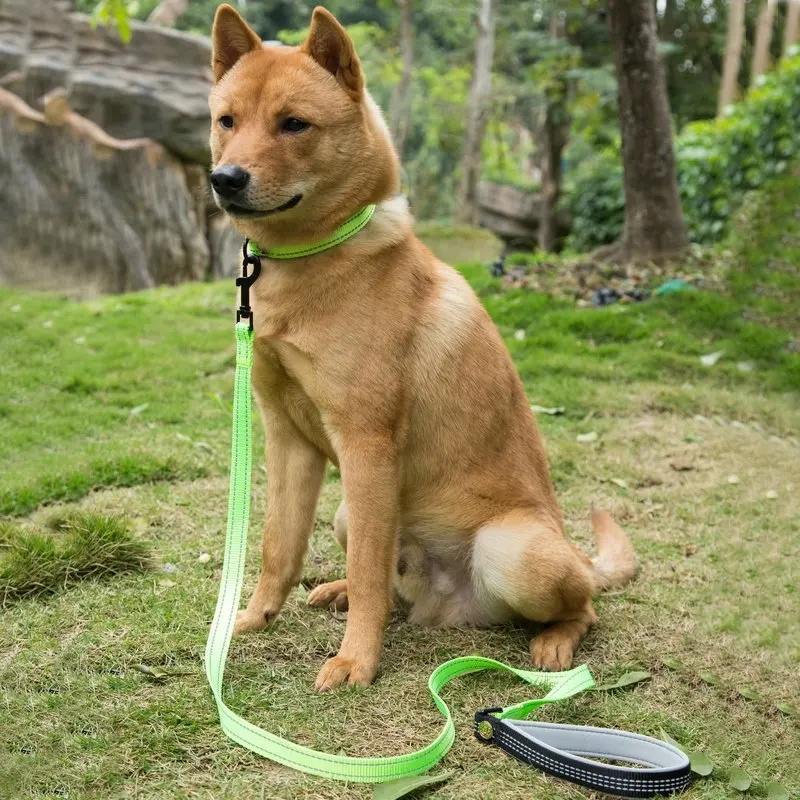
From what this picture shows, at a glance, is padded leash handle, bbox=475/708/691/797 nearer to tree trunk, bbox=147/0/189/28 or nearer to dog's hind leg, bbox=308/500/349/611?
dog's hind leg, bbox=308/500/349/611

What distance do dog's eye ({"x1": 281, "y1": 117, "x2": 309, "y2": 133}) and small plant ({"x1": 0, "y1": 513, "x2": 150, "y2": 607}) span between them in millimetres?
1789

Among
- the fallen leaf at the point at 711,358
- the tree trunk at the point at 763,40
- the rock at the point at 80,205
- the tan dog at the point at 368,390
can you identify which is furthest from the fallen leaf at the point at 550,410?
the tree trunk at the point at 763,40

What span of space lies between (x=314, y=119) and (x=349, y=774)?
1.92 m

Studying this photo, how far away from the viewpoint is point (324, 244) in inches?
111

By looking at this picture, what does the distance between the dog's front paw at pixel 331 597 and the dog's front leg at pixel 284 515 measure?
0.66 feet

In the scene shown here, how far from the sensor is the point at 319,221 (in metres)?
2.82

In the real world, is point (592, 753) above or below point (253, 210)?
below

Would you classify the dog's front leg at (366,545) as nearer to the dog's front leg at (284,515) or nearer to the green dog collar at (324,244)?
the dog's front leg at (284,515)

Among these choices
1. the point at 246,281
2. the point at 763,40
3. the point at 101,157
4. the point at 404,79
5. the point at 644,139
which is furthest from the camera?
the point at 404,79

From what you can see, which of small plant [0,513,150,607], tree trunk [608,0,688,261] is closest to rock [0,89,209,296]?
tree trunk [608,0,688,261]

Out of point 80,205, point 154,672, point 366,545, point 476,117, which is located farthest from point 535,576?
point 476,117

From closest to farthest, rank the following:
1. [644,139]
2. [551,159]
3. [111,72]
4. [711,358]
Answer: [711,358] < [644,139] < [111,72] < [551,159]

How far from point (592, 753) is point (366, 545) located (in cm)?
90

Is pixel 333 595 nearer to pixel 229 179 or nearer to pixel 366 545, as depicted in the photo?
pixel 366 545
